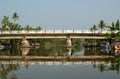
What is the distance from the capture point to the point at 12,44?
136m

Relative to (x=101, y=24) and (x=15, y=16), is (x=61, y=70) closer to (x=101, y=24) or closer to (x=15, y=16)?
(x=15, y=16)

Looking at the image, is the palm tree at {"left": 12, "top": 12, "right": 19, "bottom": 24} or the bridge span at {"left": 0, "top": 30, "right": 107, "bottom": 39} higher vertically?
the palm tree at {"left": 12, "top": 12, "right": 19, "bottom": 24}

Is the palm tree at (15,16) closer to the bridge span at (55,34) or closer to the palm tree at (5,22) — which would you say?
the palm tree at (5,22)

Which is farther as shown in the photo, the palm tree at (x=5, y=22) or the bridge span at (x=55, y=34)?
the palm tree at (x=5, y=22)

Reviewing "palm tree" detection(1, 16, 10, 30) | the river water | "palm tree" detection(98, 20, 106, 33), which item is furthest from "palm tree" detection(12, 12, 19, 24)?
the river water

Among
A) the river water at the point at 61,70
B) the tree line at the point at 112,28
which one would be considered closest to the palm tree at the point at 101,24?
the tree line at the point at 112,28

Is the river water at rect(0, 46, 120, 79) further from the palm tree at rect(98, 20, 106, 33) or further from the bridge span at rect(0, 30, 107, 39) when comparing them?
the palm tree at rect(98, 20, 106, 33)

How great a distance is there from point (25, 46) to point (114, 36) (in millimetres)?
29479

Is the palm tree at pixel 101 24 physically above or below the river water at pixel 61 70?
above

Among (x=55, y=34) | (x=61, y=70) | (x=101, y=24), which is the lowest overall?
(x=61, y=70)

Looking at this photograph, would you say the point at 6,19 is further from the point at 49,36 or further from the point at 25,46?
the point at 49,36

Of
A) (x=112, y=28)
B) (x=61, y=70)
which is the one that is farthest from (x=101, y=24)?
(x=61, y=70)

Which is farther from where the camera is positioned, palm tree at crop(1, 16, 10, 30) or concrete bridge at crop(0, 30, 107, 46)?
palm tree at crop(1, 16, 10, 30)

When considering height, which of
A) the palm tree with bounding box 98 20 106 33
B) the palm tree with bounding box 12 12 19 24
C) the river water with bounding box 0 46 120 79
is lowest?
the river water with bounding box 0 46 120 79
